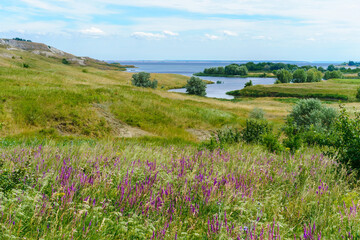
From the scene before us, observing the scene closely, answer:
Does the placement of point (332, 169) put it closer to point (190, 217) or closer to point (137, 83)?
point (190, 217)

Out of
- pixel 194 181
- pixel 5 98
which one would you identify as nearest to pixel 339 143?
pixel 194 181

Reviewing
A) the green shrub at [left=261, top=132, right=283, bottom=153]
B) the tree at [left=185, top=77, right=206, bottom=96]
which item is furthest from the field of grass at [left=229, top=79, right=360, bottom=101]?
the green shrub at [left=261, top=132, right=283, bottom=153]

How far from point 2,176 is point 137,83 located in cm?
8586

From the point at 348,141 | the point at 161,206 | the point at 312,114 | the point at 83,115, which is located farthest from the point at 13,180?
the point at 312,114

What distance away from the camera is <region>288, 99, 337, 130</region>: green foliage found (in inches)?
1133

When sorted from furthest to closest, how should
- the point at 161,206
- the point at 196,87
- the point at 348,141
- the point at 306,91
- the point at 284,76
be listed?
the point at 284,76 < the point at 306,91 < the point at 196,87 < the point at 348,141 < the point at 161,206

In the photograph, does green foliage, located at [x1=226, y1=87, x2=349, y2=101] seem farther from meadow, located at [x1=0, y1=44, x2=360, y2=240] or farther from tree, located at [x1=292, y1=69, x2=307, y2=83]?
meadow, located at [x1=0, y1=44, x2=360, y2=240]

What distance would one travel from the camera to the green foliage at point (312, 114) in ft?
94.4

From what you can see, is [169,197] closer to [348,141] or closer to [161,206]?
[161,206]

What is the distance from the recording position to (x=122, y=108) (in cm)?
2450

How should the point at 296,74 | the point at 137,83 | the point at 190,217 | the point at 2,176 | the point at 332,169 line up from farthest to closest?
the point at 296,74
the point at 137,83
the point at 332,169
the point at 2,176
the point at 190,217

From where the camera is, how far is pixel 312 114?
1142 inches

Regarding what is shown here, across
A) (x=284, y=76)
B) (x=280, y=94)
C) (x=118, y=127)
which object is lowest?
(x=280, y=94)

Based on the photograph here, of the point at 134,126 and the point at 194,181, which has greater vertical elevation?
the point at 194,181
